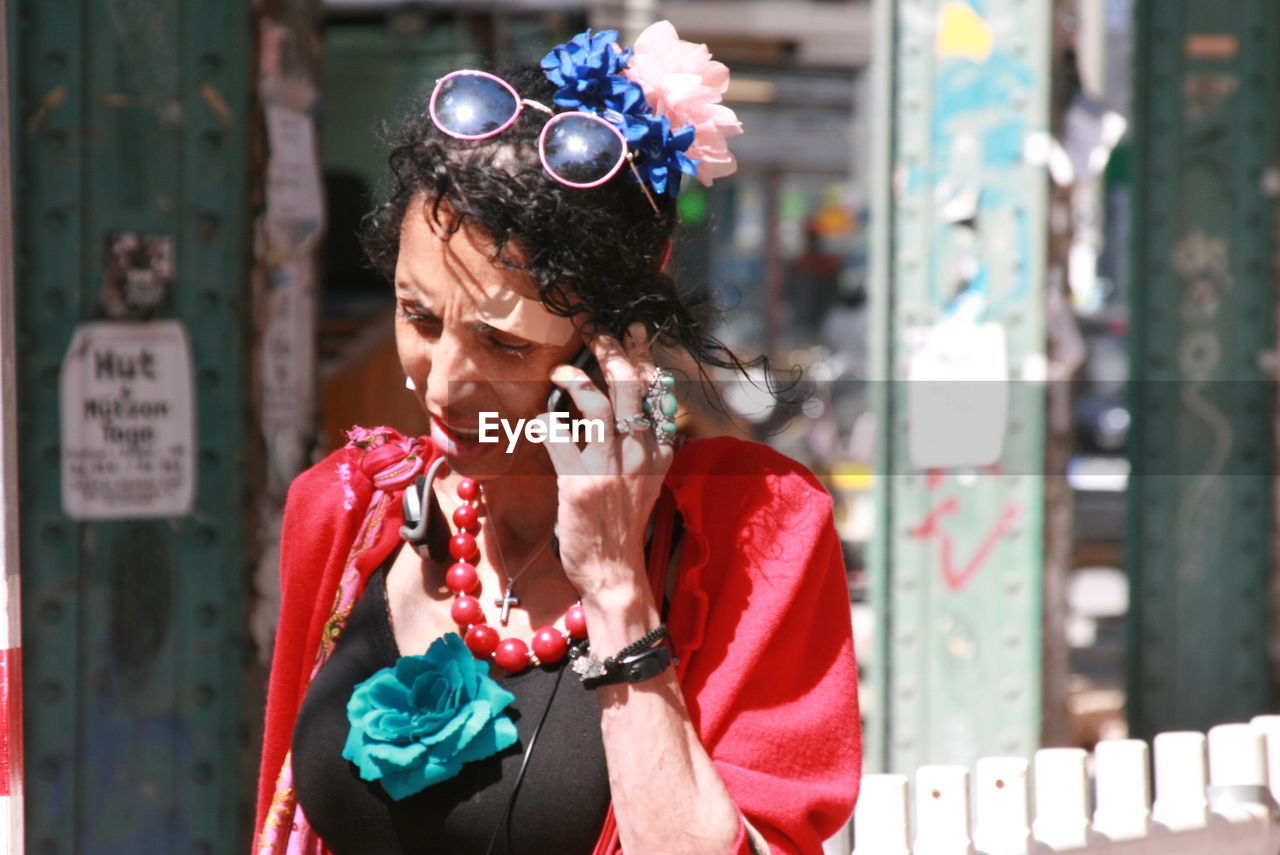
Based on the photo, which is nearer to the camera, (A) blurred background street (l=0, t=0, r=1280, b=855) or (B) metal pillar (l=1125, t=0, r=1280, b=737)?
(A) blurred background street (l=0, t=0, r=1280, b=855)

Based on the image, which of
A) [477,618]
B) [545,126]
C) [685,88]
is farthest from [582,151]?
[477,618]

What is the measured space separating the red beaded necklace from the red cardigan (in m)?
0.14

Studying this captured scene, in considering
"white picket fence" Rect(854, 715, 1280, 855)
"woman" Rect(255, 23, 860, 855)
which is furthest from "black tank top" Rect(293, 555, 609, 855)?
"white picket fence" Rect(854, 715, 1280, 855)

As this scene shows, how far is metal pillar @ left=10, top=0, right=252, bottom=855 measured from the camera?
3141mm

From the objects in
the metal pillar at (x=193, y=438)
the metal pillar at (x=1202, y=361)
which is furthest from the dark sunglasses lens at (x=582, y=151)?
the metal pillar at (x=1202, y=361)

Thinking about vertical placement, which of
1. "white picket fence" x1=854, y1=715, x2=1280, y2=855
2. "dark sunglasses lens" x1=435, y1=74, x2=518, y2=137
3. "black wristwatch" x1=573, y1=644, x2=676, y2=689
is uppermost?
"dark sunglasses lens" x1=435, y1=74, x2=518, y2=137

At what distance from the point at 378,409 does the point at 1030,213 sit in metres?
2.25

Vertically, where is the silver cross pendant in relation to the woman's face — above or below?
below

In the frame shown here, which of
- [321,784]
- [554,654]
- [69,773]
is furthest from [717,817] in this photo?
[69,773]

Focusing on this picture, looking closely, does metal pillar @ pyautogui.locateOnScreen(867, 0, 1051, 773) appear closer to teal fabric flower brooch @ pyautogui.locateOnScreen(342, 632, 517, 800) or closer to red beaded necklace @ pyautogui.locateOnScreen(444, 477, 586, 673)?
red beaded necklace @ pyautogui.locateOnScreen(444, 477, 586, 673)

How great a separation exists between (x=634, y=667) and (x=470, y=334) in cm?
42

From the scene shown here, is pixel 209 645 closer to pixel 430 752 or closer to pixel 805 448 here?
pixel 430 752

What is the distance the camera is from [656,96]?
6.04 feet

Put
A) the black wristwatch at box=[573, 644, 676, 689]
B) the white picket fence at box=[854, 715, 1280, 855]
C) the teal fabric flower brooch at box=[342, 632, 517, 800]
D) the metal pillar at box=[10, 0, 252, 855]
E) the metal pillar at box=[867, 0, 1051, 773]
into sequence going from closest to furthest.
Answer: the black wristwatch at box=[573, 644, 676, 689]
the teal fabric flower brooch at box=[342, 632, 517, 800]
the white picket fence at box=[854, 715, 1280, 855]
the metal pillar at box=[10, 0, 252, 855]
the metal pillar at box=[867, 0, 1051, 773]
